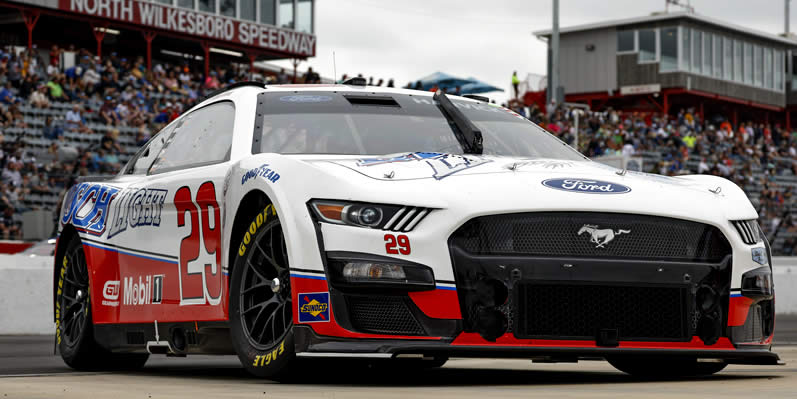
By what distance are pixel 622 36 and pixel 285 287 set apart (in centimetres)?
5548

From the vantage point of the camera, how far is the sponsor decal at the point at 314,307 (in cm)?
520

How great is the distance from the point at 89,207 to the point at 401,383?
10.1 ft

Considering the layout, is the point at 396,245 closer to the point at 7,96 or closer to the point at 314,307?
the point at 314,307

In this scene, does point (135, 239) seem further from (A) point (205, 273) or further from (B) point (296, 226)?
(B) point (296, 226)

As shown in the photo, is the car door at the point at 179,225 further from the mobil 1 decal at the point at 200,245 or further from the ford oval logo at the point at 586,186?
the ford oval logo at the point at 586,186

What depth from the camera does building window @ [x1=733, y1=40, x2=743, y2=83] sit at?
6094 centimetres

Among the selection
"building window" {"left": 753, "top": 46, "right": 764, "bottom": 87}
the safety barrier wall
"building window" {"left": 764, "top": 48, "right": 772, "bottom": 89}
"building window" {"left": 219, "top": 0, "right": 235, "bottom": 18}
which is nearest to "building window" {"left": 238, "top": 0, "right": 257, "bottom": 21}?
"building window" {"left": 219, "top": 0, "right": 235, "bottom": 18}

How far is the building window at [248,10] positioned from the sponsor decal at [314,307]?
140 feet

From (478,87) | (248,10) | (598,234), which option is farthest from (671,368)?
(248,10)

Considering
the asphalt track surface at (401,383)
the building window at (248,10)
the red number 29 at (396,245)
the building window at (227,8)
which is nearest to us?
the asphalt track surface at (401,383)

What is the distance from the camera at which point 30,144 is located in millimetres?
22484

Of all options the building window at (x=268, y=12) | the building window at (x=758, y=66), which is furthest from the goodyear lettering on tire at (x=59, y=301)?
the building window at (x=758, y=66)

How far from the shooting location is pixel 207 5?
150 ft

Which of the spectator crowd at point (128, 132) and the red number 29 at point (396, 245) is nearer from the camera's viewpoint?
the red number 29 at point (396, 245)
